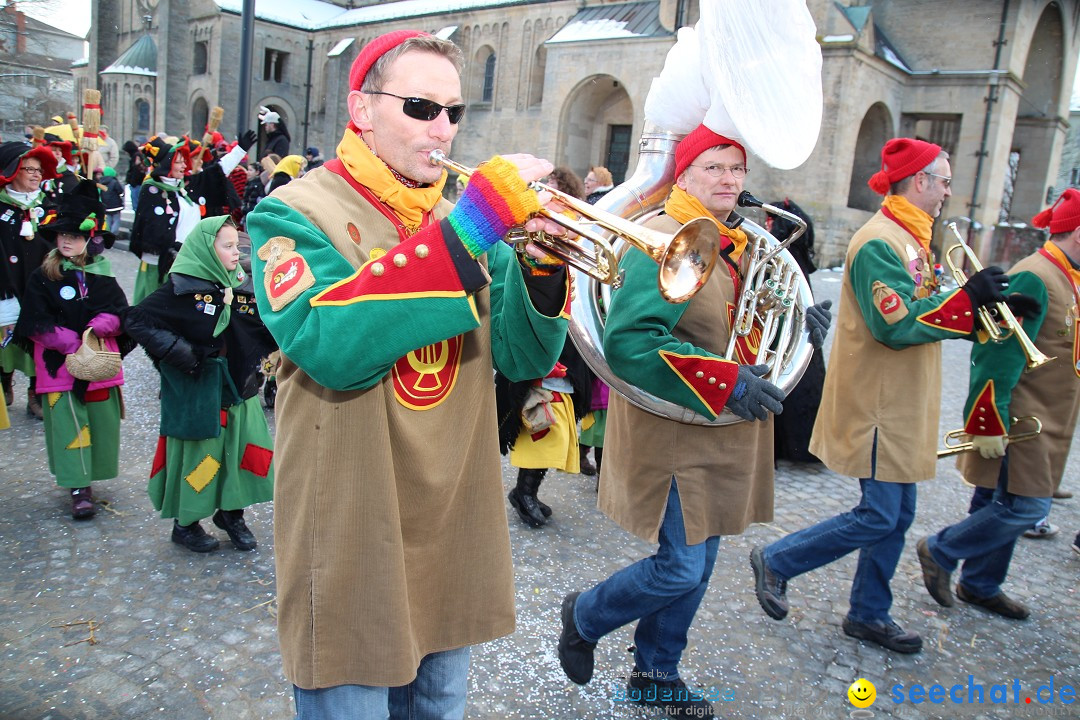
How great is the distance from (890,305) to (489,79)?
35.8 metres

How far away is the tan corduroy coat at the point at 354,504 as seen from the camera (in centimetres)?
182

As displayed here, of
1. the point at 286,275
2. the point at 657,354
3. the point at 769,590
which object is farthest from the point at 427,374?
the point at 769,590

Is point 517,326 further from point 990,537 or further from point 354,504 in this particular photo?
point 990,537

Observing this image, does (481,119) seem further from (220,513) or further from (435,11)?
(220,513)

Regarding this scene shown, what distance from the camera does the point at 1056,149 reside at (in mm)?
29453

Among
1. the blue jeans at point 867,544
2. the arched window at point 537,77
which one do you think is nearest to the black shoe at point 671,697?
the blue jeans at point 867,544

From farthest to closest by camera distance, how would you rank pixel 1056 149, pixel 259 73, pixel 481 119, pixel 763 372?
pixel 259 73
pixel 481 119
pixel 1056 149
pixel 763 372

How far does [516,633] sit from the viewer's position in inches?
142

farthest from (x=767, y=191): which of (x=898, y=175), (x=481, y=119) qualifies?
(x=898, y=175)

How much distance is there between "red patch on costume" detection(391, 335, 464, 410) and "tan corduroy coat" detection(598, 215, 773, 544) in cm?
113

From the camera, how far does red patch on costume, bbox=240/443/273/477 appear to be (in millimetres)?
4289

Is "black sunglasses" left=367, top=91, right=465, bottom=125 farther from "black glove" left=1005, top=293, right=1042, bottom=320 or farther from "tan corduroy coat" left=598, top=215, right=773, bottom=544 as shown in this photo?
"black glove" left=1005, top=293, right=1042, bottom=320

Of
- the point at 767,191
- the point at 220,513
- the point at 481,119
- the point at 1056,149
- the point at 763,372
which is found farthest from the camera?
the point at 481,119

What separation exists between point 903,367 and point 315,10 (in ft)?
160
